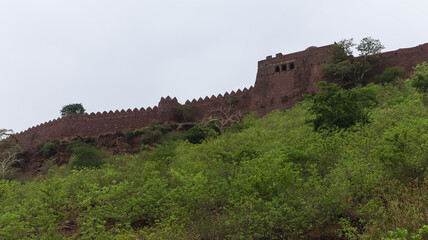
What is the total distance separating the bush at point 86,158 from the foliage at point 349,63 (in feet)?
56.7

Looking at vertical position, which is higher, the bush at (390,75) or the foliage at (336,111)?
the bush at (390,75)

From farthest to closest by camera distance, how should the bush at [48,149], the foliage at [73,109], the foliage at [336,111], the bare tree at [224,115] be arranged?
the foliage at [73,109], the bush at [48,149], the bare tree at [224,115], the foliage at [336,111]

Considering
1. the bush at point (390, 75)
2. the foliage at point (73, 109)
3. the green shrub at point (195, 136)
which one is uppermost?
the foliage at point (73, 109)

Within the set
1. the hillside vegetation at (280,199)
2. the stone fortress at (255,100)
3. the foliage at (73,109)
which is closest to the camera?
the hillside vegetation at (280,199)

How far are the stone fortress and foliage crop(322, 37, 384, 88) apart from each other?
33.0 inches

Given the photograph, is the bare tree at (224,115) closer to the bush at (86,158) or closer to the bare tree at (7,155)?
the bush at (86,158)

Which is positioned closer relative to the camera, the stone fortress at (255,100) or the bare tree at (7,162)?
the stone fortress at (255,100)

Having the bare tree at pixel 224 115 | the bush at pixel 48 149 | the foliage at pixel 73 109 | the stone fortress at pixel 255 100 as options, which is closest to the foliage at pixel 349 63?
the stone fortress at pixel 255 100

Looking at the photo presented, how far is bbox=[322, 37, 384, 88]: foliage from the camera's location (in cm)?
2928

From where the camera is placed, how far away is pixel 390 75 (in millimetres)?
27891

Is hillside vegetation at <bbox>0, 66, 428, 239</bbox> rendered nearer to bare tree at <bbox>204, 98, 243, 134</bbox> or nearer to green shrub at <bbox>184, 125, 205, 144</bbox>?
green shrub at <bbox>184, 125, 205, 144</bbox>

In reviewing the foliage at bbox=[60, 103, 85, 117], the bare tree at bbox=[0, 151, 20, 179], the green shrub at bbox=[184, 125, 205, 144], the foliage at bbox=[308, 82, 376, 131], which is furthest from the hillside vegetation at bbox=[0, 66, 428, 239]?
the foliage at bbox=[60, 103, 85, 117]

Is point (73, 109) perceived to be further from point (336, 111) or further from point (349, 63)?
point (336, 111)

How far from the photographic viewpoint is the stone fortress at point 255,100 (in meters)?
31.3
